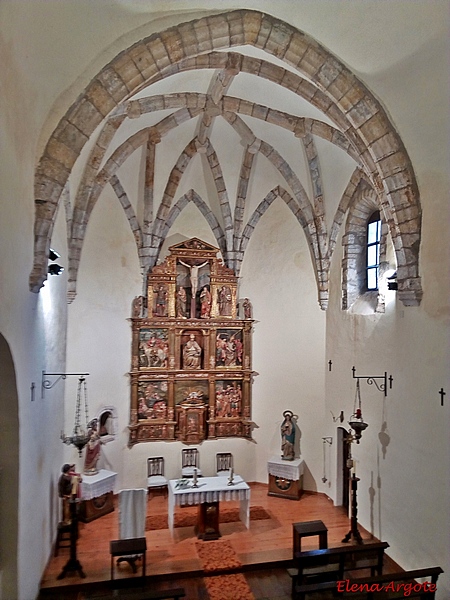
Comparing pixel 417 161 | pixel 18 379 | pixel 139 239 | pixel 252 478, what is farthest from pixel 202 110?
pixel 252 478

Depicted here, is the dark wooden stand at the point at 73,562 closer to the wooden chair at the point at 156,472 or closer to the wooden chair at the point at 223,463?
the wooden chair at the point at 156,472

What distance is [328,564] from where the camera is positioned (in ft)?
23.0

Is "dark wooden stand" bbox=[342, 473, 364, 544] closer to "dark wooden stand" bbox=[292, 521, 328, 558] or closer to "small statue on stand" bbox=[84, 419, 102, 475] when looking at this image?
"dark wooden stand" bbox=[292, 521, 328, 558]

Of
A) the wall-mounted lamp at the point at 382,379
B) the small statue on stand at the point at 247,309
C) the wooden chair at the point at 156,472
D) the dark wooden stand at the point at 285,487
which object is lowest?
the dark wooden stand at the point at 285,487

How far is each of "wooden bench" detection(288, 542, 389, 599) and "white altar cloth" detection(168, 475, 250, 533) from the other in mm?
1985

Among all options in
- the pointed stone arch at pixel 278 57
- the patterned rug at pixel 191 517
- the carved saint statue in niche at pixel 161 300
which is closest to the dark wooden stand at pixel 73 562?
the patterned rug at pixel 191 517

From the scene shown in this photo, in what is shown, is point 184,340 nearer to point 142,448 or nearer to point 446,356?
point 142,448

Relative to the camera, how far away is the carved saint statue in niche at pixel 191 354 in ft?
36.1

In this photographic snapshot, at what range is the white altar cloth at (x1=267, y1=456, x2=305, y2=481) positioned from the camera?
1016 cm

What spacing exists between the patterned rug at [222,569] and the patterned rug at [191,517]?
3.10ft

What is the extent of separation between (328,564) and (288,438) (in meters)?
3.67

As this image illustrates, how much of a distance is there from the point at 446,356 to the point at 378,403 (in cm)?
233

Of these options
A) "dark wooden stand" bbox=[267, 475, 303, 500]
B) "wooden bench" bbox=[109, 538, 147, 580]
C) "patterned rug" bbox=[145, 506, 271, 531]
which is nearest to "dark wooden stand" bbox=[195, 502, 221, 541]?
"patterned rug" bbox=[145, 506, 271, 531]

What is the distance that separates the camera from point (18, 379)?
16.6 feet
